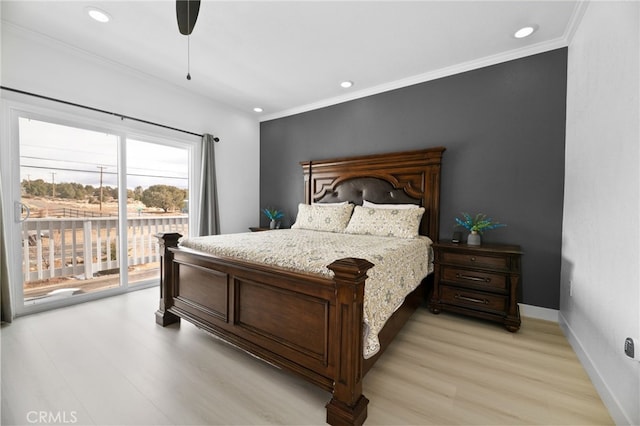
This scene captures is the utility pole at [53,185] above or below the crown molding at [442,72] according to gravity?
below

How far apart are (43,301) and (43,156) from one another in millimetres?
1486

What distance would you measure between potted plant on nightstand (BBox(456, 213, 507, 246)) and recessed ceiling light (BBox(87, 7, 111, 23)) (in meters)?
3.77

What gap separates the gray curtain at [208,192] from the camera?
386 cm

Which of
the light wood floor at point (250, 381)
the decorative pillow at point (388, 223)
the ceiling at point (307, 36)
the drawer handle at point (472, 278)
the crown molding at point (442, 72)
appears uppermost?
the ceiling at point (307, 36)

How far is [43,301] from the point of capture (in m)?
2.71

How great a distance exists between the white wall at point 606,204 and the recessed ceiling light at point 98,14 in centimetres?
356

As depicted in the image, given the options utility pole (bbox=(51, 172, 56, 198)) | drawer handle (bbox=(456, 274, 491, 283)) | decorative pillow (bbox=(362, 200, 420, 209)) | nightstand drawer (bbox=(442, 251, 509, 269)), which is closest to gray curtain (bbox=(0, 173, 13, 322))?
utility pole (bbox=(51, 172, 56, 198))

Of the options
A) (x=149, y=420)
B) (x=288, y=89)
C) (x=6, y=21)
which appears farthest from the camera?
(x=288, y=89)

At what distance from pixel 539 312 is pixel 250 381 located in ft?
9.03

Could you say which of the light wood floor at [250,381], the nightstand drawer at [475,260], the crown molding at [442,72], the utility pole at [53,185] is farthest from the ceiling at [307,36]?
the light wood floor at [250,381]

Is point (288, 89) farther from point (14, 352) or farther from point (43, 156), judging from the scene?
point (14, 352)

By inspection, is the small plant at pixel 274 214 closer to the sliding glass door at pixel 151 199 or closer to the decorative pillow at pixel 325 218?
the decorative pillow at pixel 325 218

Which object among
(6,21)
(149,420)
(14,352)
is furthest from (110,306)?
(6,21)

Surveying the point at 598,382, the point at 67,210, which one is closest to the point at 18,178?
the point at 67,210
